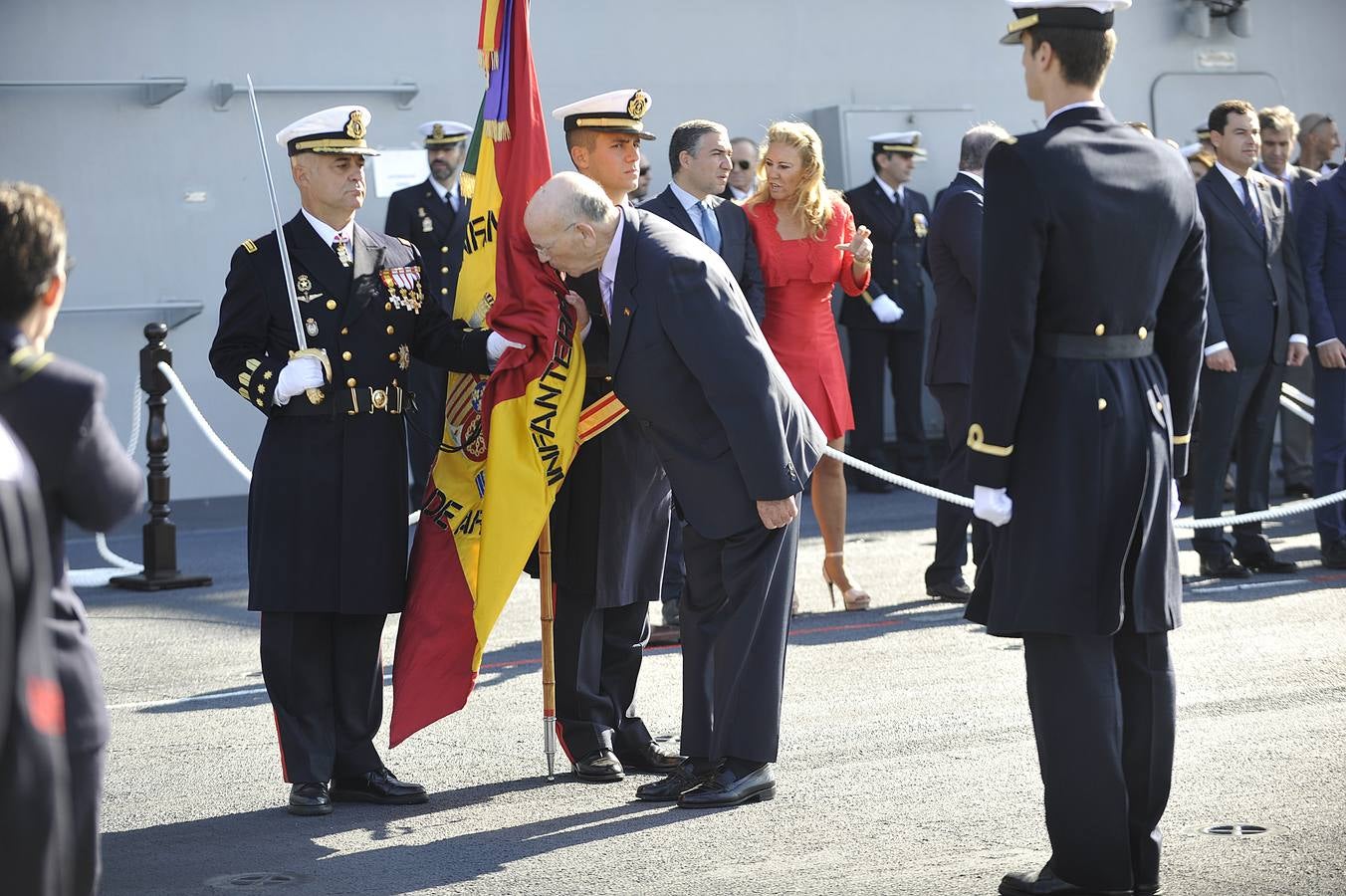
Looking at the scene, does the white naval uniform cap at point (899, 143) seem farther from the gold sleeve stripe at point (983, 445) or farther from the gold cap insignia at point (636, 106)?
the gold sleeve stripe at point (983, 445)

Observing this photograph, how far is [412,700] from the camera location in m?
5.86

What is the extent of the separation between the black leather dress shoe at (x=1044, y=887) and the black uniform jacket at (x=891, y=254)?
8.82 metres

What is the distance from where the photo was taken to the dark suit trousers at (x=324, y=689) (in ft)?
→ 18.4

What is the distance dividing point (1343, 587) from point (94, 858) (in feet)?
23.0

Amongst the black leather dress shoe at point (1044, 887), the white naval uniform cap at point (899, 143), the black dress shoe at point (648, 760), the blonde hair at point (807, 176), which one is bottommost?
the black dress shoe at point (648, 760)

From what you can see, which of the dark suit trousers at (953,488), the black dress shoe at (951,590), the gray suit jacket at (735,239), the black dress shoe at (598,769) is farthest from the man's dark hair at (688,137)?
the black dress shoe at (598,769)

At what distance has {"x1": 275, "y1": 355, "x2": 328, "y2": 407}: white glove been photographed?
216 inches

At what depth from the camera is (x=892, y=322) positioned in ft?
42.2

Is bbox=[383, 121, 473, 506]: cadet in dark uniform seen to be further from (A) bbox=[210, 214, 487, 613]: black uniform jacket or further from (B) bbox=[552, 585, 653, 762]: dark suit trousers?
(A) bbox=[210, 214, 487, 613]: black uniform jacket

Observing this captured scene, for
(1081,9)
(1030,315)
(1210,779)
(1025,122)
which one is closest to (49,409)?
(1030,315)

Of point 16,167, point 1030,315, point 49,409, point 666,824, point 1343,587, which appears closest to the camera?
point 49,409

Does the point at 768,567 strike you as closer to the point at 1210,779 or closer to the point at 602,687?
the point at 602,687

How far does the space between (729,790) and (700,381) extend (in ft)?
3.93

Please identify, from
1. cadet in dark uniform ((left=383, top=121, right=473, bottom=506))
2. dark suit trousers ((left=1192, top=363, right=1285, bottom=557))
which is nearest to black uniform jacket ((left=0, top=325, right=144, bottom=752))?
dark suit trousers ((left=1192, top=363, right=1285, bottom=557))
